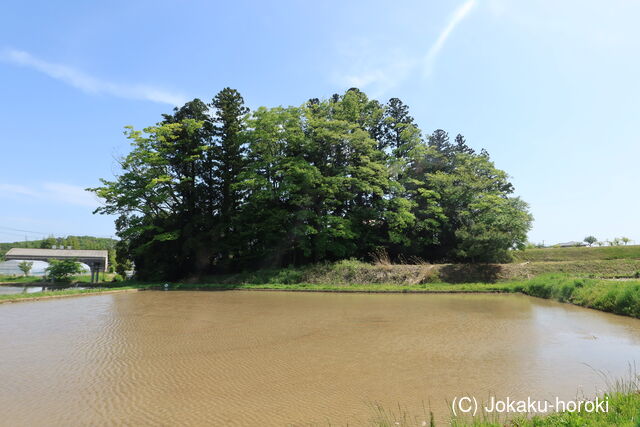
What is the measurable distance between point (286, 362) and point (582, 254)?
104ft

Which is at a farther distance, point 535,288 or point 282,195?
point 282,195

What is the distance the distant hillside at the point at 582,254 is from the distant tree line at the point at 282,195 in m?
5.74

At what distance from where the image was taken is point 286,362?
252 inches

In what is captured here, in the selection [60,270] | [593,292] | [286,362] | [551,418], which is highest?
[60,270]

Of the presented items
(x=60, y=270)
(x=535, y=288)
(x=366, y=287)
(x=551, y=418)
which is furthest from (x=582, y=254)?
(x=60, y=270)

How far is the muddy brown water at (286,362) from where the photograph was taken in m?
4.44

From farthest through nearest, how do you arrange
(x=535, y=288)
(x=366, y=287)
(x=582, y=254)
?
(x=582, y=254) → (x=366, y=287) → (x=535, y=288)

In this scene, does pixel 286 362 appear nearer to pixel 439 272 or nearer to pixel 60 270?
pixel 439 272

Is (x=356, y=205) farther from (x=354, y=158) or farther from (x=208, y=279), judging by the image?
(x=208, y=279)

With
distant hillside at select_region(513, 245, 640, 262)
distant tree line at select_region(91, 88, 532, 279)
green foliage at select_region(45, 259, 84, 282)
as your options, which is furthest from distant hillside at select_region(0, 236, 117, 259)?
distant hillside at select_region(513, 245, 640, 262)

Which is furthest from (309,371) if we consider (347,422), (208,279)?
(208,279)

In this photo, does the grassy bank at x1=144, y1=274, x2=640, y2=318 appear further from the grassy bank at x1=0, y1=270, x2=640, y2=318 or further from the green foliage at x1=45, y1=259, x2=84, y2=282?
the green foliage at x1=45, y1=259, x2=84, y2=282

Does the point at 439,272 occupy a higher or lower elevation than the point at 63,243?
lower

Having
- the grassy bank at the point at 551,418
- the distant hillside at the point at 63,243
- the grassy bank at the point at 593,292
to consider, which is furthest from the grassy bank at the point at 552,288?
the distant hillside at the point at 63,243
